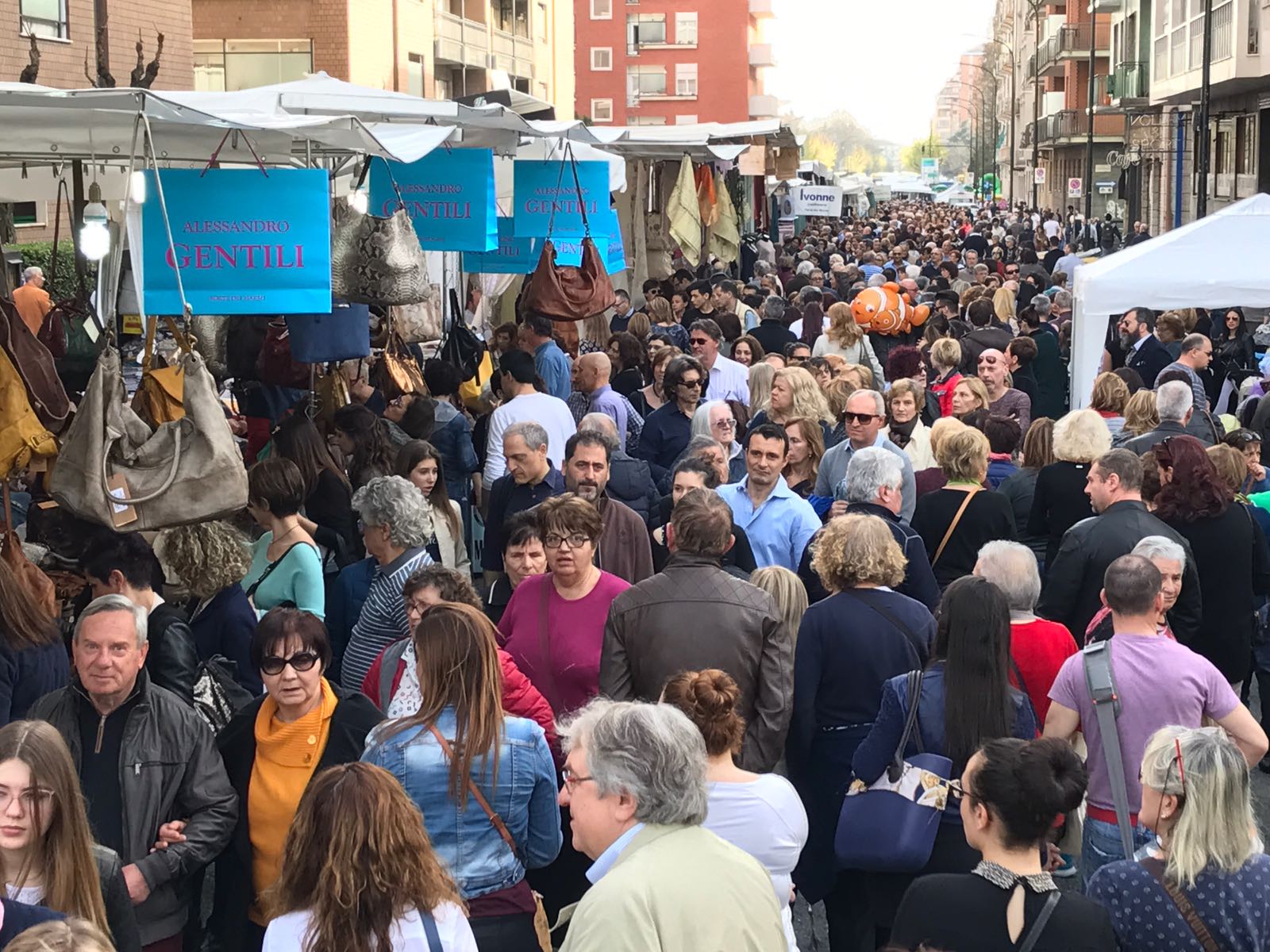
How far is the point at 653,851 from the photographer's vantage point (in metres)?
3.31

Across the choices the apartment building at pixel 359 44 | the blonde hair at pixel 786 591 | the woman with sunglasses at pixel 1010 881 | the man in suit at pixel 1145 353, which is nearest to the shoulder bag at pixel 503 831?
the woman with sunglasses at pixel 1010 881

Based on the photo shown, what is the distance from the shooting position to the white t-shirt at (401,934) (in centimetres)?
339

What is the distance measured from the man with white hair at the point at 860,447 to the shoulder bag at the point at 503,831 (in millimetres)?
3669

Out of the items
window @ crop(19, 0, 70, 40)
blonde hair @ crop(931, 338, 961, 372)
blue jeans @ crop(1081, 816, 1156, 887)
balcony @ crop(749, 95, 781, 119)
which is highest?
balcony @ crop(749, 95, 781, 119)

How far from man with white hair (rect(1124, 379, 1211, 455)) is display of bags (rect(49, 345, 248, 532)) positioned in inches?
194

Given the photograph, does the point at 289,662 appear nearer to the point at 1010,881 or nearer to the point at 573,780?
the point at 573,780

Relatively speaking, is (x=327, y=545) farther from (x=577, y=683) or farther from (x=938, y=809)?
(x=938, y=809)

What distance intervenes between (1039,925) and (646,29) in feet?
310

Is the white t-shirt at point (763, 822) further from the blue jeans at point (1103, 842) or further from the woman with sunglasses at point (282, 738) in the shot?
the blue jeans at point (1103, 842)

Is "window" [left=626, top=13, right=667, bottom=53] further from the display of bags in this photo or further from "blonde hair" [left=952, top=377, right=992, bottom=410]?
the display of bags

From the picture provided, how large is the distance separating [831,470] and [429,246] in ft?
9.81

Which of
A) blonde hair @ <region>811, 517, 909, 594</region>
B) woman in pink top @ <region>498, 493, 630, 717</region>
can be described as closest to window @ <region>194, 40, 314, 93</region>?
woman in pink top @ <region>498, 493, 630, 717</region>

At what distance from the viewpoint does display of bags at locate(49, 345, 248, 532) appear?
5.79 m

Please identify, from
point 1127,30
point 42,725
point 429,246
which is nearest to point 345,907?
point 42,725
